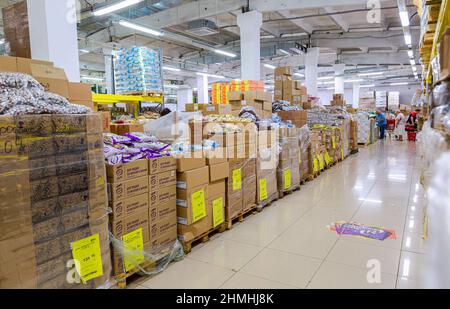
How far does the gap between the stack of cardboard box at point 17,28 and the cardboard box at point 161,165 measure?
6.22 feet

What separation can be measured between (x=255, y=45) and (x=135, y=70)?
4.08 m

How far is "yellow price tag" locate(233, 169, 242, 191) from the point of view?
3.68 m

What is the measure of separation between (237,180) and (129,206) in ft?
5.27

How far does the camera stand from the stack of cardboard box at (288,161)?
4.82m

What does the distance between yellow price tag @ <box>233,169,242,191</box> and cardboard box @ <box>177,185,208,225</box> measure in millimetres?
721

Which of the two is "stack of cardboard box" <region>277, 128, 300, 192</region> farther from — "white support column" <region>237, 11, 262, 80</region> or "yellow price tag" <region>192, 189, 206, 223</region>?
"white support column" <region>237, 11, 262, 80</region>

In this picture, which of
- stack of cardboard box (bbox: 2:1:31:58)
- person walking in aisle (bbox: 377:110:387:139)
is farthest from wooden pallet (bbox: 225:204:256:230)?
person walking in aisle (bbox: 377:110:387:139)

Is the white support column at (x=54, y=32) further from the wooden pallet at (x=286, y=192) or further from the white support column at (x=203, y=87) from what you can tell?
the white support column at (x=203, y=87)

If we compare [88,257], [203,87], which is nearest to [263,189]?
[88,257]

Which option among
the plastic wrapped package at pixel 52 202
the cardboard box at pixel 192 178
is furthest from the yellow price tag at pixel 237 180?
the plastic wrapped package at pixel 52 202

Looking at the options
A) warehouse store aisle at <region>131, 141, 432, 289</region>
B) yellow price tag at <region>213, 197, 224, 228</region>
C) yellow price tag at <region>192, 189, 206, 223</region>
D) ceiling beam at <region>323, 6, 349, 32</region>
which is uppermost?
ceiling beam at <region>323, 6, 349, 32</region>

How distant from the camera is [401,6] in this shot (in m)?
7.50
